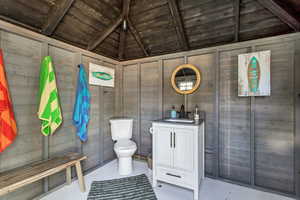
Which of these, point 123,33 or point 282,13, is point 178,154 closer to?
point 282,13

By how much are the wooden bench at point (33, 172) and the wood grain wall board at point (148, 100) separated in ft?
4.36

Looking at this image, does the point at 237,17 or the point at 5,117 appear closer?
the point at 5,117

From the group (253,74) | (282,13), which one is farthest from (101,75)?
(282,13)

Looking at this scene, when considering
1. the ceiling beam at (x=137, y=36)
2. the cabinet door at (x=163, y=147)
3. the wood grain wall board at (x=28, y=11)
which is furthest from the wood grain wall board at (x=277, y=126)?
the wood grain wall board at (x=28, y=11)

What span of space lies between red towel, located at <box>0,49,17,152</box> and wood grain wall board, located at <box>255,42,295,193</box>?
3.13m

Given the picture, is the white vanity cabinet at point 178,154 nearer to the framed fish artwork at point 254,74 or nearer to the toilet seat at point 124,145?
the toilet seat at point 124,145

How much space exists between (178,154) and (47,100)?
73.0 inches

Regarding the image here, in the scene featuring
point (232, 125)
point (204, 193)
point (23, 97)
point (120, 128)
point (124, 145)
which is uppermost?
point (23, 97)

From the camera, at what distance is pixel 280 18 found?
70.4 inches

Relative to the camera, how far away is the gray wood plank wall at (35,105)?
5.19 ft

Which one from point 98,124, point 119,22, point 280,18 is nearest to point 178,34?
point 119,22

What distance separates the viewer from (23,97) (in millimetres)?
1669

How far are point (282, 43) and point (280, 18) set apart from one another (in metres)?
0.33

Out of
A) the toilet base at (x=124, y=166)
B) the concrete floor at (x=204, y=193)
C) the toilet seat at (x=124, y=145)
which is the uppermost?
the toilet seat at (x=124, y=145)
